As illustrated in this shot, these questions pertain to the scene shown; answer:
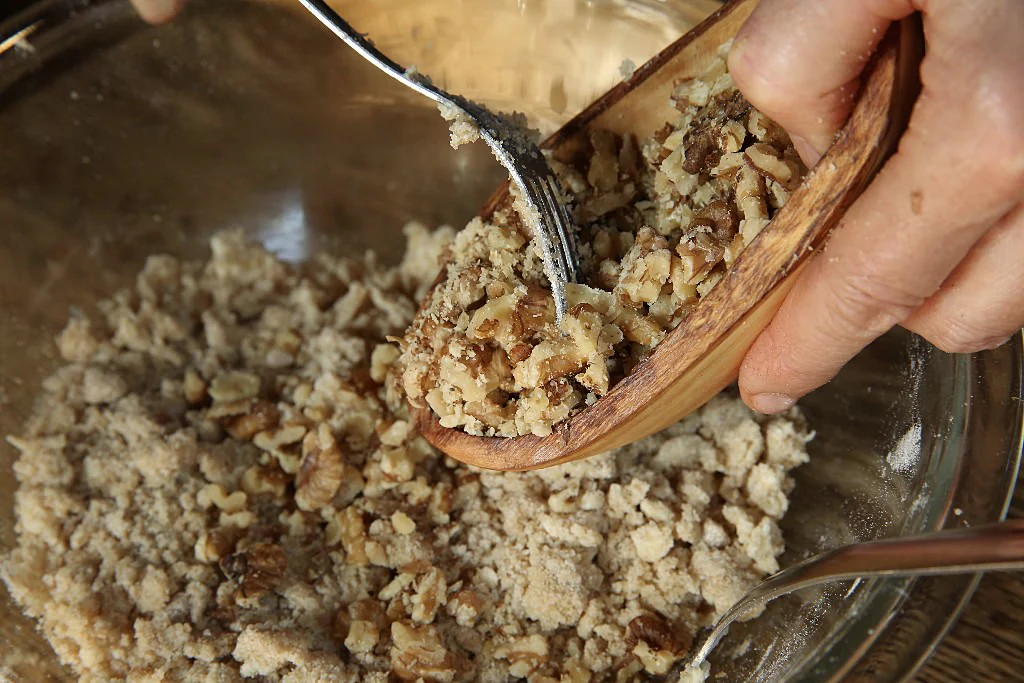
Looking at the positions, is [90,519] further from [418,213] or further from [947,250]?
[947,250]

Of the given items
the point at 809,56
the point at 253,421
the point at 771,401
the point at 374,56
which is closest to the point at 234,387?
the point at 253,421

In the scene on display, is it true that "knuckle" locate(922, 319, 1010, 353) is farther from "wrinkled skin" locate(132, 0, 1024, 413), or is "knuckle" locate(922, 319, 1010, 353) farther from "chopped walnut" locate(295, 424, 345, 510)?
"chopped walnut" locate(295, 424, 345, 510)

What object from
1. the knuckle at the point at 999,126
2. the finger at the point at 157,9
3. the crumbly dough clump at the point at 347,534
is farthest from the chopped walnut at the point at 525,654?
the finger at the point at 157,9

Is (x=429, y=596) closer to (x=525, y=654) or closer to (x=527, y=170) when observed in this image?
(x=525, y=654)

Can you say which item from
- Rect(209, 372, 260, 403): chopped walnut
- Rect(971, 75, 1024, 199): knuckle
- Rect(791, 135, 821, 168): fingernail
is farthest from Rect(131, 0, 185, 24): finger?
Rect(971, 75, 1024, 199): knuckle

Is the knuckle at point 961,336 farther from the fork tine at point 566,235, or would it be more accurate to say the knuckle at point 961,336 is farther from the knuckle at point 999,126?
the fork tine at point 566,235

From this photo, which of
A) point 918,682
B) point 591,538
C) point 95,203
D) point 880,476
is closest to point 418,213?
point 95,203
